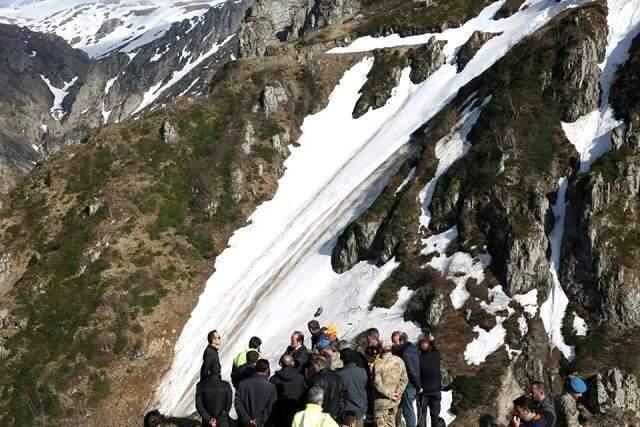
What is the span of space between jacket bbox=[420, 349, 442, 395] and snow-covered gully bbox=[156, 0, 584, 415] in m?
29.3

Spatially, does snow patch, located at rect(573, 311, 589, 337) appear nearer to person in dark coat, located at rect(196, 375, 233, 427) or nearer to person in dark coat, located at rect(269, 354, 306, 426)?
person in dark coat, located at rect(269, 354, 306, 426)

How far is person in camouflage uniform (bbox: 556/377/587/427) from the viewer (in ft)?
51.7

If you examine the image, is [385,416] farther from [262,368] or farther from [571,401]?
[571,401]

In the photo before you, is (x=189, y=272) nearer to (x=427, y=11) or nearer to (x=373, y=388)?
(x=373, y=388)

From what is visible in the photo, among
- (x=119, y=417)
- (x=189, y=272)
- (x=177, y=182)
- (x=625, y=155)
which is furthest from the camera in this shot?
(x=177, y=182)

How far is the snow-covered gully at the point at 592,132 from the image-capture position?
46141 millimetres

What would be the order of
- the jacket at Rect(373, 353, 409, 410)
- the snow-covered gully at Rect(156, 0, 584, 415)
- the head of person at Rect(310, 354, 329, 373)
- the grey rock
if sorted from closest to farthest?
the head of person at Rect(310, 354, 329, 373)
the jacket at Rect(373, 353, 409, 410)
the snow-covered gully at Rect(156, 0, 584, 415)
the grey rock

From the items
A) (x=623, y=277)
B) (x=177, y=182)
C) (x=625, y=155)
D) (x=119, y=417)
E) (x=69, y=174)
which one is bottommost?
(x=623, y=277)

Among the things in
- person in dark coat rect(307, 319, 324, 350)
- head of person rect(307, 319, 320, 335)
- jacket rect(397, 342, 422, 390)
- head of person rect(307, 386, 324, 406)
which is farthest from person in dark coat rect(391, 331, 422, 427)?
head of person rect(307, 386, 324, 406)

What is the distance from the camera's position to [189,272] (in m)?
71.1

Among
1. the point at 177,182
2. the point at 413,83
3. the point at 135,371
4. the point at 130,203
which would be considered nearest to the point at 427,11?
the point at 413,83

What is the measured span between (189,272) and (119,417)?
20.0m

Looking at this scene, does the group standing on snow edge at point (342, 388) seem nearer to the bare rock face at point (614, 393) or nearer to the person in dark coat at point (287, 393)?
the person in dark coat at point (287, 393)

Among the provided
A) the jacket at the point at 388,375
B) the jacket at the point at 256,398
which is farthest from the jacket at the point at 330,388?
the jacket at the point at 388,375
